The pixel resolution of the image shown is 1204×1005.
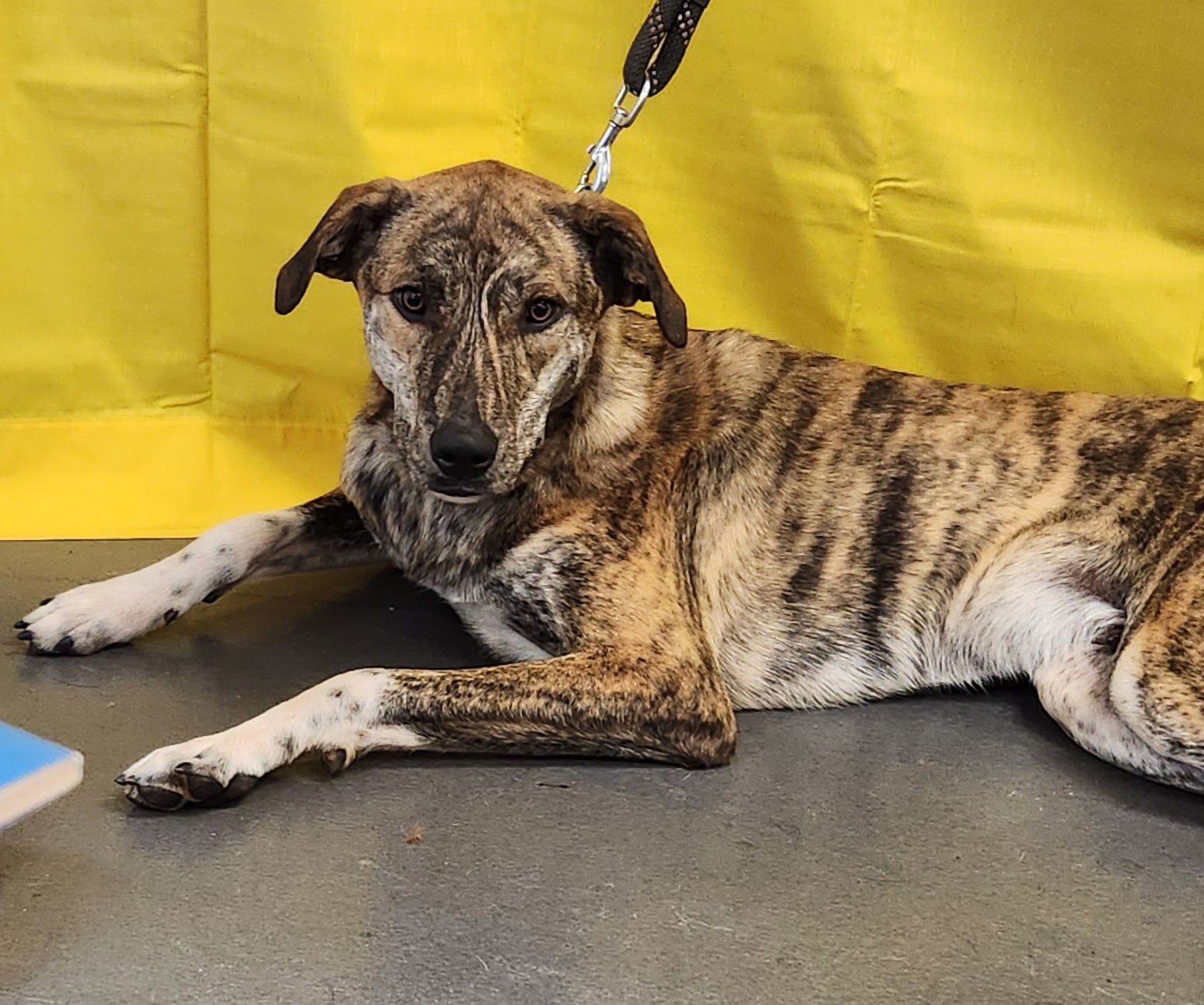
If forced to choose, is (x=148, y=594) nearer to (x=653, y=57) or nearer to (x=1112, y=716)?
(x=653, y=57)

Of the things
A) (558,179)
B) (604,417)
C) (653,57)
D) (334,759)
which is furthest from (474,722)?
(558,179)

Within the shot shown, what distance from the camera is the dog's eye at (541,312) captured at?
2.05 metres

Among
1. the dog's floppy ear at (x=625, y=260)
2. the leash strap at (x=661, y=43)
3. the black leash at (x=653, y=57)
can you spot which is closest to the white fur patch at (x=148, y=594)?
the dog's floppy ear at (x=625, y=260)

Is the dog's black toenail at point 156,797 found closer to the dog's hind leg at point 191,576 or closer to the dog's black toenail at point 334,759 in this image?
the dog's black toenail at point 334,759

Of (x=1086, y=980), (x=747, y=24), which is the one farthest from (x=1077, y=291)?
(x=1086, y=980)

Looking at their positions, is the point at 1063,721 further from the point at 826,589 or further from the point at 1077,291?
the point at 1077,291

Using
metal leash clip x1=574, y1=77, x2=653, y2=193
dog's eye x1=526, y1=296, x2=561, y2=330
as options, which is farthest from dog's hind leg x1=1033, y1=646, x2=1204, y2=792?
metal leash clip x1=574, y1=77, x2=653, y2=193

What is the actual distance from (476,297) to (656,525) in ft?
1.60

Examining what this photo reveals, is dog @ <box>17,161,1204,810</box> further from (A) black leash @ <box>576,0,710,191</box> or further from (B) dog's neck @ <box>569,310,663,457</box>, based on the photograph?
(A) black leash @ <box>576,0,710,191</box>

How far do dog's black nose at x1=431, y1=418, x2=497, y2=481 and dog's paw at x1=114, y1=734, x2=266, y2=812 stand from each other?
19.3 inches

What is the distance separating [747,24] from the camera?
2723 millimetres

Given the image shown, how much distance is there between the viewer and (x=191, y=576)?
230 centimetres

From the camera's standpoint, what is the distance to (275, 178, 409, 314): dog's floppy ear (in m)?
2.03

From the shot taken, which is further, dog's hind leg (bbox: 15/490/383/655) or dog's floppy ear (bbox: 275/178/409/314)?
dog's hind leg (bbox: 15/490/383/655)
